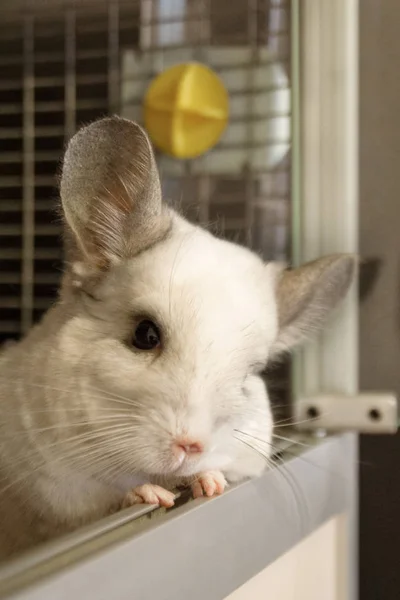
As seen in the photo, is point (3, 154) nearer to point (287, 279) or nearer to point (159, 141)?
point (159, 141)

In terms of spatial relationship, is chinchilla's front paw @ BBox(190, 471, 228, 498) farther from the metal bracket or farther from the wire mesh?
the wire mesh

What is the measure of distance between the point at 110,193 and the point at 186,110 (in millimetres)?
351

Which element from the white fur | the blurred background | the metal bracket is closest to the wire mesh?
the blurred background

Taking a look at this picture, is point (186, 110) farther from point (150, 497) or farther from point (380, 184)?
point (150, 497)

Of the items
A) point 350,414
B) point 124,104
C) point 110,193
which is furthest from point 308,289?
point 124,104

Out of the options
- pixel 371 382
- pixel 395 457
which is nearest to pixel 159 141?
pixel 371 382

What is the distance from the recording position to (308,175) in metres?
1.11

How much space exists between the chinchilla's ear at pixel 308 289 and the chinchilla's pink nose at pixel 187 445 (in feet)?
0.94

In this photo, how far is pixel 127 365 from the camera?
0.75 metres

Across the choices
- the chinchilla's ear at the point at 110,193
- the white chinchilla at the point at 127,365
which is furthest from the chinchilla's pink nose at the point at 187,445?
the chinchilla's ear at the point at 110,193

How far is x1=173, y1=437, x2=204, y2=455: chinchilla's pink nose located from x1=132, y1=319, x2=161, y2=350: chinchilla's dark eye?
11 cm

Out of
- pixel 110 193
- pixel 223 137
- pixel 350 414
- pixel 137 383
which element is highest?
pixel 223 137

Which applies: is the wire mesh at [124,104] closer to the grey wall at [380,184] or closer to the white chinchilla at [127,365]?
the grey wall at [380,184]

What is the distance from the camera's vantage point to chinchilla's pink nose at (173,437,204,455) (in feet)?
2.27
